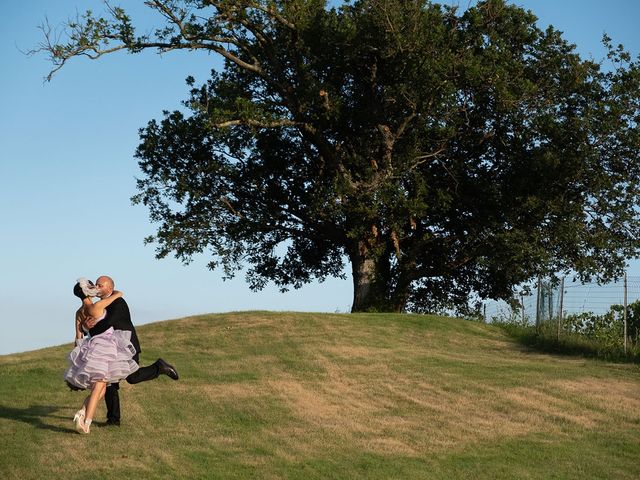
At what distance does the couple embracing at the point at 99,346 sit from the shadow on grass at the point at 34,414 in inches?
49.3

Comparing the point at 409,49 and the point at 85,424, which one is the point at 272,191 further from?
the point at 85,424

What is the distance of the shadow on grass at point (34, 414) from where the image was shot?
15430mm

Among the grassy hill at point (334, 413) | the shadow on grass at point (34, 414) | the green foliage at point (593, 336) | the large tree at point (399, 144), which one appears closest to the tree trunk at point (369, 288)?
the large tree at point (399, 144)

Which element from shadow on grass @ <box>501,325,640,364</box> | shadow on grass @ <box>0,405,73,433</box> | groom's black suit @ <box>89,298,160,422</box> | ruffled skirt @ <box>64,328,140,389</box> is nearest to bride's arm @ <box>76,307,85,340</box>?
ruffled skirt @ <box>64,328,140,389</box>

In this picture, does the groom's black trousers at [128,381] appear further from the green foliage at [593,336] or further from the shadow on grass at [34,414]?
the green foliage at [593,336]

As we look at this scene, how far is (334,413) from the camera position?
648 inches

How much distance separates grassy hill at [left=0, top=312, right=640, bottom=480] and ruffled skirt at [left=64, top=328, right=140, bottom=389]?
39.0 inches

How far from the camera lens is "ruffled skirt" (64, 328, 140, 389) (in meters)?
13.9

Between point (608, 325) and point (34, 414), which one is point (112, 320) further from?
point (608, 325)

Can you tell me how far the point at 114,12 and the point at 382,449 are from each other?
22504 mm

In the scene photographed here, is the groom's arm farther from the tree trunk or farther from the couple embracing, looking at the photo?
the tree trunk

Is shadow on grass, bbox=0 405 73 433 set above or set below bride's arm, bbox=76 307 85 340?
below

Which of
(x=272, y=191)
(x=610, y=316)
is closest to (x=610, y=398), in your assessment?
(x=610, y=316)

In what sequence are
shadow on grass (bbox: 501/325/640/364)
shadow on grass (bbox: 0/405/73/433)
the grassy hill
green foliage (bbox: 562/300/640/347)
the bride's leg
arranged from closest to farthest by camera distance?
the grassy hill
the bride's leg
shadow on grass (bbox: 0/405/73/433)
shadow on grass (bbox: 501/325/640/364)
green foliage (bbox: 562/300/640/347)
